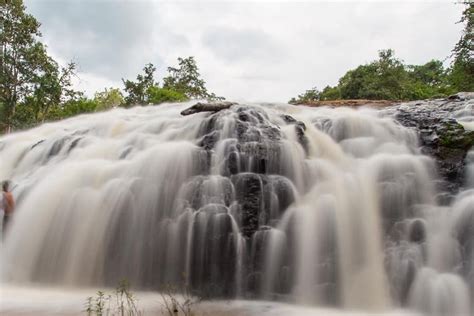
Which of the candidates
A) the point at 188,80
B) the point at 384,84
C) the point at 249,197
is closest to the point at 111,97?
the point at 188,80

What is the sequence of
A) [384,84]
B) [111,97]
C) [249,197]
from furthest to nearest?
1. [111,97]
2. [384,84]
3. [249,197]

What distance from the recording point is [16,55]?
27.8 metres

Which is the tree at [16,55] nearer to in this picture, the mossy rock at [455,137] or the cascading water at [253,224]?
the cascading water at [253,224]

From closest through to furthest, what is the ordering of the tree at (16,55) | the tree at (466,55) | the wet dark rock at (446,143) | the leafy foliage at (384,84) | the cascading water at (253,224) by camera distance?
the cascading water at (253,224), the wet dark rock at (446,143), the tree at (466,55), the tree at (16,55), the leafy foliage at (384,84)

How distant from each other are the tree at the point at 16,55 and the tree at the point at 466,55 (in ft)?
89.1

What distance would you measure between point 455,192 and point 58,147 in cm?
951

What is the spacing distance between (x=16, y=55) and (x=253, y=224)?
27.3 meters

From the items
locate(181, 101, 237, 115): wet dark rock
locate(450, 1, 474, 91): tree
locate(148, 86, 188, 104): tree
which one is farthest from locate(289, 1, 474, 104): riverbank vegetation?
locate(181, 101, 237, 115): wet dark rock

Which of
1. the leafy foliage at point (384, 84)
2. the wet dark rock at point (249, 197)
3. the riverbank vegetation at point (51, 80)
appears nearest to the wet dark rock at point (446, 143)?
the wet dark rock at point (249, 197)

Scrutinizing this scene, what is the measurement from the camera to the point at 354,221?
24.1 ft

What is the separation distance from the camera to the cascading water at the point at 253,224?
6.52 meters

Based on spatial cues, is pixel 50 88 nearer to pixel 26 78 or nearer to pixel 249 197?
pixel 26 78

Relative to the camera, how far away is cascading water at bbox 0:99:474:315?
6.52 meters

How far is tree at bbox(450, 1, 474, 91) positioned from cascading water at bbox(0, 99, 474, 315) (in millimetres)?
17550
